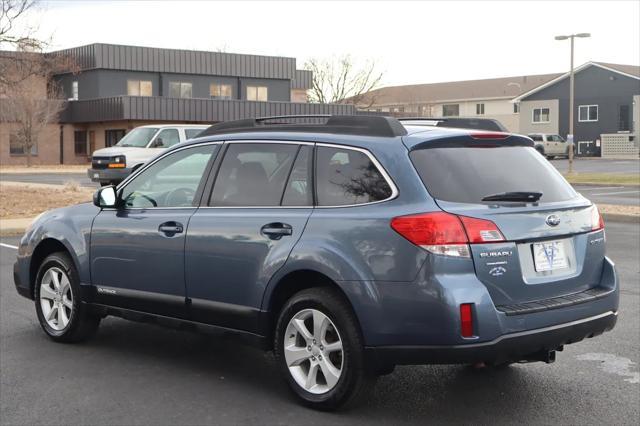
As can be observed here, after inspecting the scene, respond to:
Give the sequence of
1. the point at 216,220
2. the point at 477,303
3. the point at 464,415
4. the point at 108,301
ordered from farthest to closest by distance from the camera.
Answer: the point at 108,301 < the point at 216,220 < the point at 464,415 < the point at 477,303

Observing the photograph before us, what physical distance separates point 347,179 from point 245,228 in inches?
31.9

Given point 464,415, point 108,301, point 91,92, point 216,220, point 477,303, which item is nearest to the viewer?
point 477,303

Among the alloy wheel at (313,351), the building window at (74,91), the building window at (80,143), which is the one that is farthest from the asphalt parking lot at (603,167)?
the alloy wheel at (313,351)

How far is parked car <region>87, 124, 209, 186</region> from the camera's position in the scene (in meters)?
23.8

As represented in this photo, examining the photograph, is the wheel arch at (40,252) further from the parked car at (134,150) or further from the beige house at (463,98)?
the beige house at (463,98)

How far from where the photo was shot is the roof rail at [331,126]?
539 centimetres

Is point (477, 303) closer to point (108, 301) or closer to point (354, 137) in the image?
point (354, 137)

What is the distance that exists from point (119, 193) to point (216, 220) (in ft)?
4.06

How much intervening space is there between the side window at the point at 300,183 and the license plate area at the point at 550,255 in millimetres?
1468

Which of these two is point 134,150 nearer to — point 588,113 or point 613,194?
point 613,194

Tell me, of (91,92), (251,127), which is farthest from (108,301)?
(91,92)

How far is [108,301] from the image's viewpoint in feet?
21.9

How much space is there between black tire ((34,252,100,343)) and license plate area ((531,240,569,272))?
3676 millimetres

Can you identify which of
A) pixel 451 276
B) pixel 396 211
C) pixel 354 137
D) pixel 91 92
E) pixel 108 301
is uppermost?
pixel 91 92
